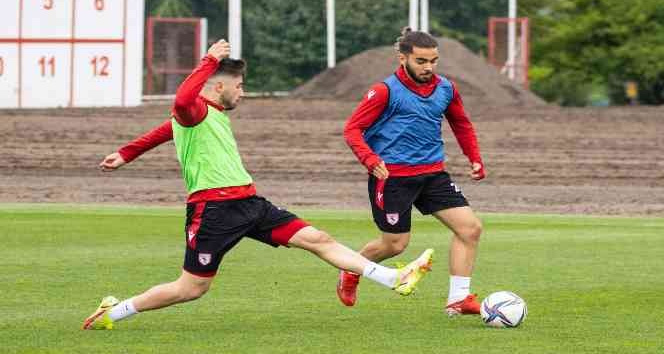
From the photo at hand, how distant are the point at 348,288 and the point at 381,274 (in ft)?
3.74

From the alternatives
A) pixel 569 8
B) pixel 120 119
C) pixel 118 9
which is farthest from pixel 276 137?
pixel 569 8

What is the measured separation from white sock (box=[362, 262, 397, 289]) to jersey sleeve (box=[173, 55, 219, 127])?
1.28m

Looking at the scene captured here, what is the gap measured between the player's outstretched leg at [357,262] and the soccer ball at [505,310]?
537mm

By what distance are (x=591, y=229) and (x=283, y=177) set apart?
9.72 meters

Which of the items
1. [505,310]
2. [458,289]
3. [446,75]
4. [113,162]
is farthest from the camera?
[446,75]

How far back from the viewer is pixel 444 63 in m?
43.5

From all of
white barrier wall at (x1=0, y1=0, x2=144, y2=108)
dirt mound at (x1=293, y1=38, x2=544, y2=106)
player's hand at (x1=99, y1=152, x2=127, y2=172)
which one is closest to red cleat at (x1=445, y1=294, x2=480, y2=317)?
player's hand at (x1=99, y1=152, x2=127, y2=172)

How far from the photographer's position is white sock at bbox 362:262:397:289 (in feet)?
32.5

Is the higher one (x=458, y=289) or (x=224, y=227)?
(x=224, y=227)

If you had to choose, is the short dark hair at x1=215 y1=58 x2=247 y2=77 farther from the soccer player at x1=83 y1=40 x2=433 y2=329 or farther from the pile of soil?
the pile of soil

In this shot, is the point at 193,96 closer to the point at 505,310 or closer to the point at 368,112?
the point at 368,112

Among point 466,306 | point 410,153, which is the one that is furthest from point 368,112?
point 466,306

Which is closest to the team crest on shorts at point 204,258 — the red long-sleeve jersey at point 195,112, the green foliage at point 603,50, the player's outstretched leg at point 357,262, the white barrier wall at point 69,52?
the red long-sleeve jersey at point 195,112

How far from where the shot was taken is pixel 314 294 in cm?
1207
